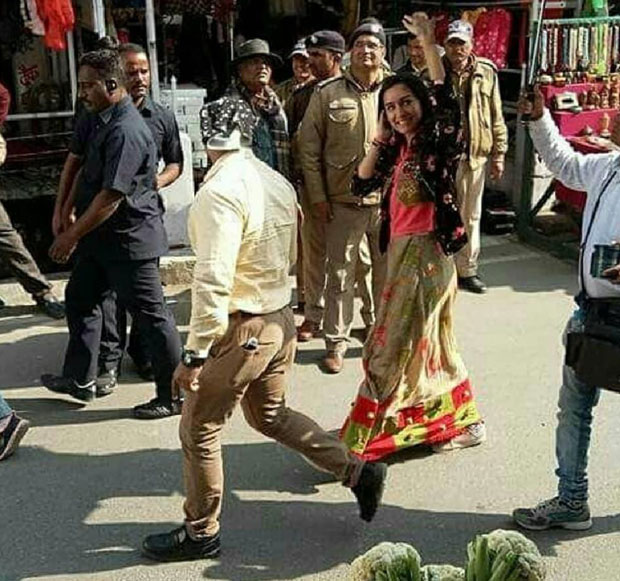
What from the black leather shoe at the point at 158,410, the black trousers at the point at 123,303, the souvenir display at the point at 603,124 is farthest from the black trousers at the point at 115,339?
the souvenir display at the point at 603,124

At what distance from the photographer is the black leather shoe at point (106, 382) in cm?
498

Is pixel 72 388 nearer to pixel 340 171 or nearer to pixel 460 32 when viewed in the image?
pixel 340 171

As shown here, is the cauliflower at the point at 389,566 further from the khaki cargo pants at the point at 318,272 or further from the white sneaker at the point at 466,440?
the khaki cargo pants at the point at 318,272

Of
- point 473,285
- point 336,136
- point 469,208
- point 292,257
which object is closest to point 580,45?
point 469,208

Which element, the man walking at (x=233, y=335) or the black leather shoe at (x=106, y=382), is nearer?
the man walking at (x=233, y=335)

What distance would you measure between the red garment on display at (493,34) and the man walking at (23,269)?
3.89 metres

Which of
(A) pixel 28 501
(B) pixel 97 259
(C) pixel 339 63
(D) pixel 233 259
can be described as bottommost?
(A) pixel 28 501

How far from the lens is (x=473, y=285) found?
21.3ft

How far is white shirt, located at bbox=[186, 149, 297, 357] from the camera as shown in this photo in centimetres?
312

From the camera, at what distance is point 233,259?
3146 mm

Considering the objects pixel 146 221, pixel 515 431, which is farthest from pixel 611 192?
pixel 146 221

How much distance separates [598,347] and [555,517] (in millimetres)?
783

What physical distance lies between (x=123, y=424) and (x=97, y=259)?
0.82 m

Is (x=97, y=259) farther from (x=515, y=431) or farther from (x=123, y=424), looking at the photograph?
(x=515, y=431)
